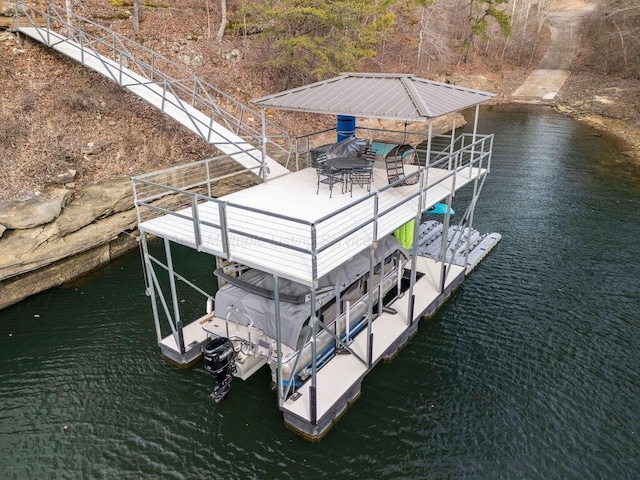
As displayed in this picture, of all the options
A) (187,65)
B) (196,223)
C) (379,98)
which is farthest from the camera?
(187,65)

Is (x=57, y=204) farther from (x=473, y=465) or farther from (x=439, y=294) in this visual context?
(x=473, y=465)

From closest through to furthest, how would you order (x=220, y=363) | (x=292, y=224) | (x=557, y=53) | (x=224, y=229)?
(x=224, y=229) → (x=220, y=363) → (x=292, y=224) → (x=557, y=53)

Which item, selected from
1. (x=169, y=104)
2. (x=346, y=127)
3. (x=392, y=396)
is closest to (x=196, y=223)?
(x=392, y=396)

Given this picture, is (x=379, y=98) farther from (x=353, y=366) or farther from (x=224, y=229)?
(x=353, y=366)

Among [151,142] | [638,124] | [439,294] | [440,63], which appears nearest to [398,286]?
[439,294]

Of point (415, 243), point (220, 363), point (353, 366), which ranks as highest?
point (415, 243)

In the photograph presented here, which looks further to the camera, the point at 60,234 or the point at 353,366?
the point at 60,234
